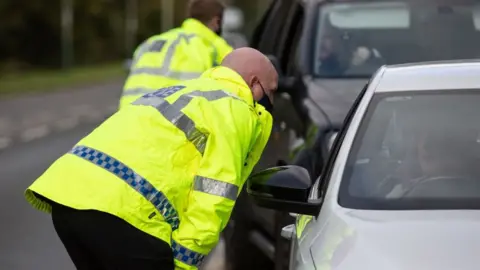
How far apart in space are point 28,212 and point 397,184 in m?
7.29

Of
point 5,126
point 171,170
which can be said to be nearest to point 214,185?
point 171,170

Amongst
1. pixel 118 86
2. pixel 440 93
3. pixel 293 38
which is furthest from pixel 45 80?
pixel 440 93

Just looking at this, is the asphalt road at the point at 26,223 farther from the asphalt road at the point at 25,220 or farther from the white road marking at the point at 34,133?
the white road marking at the point at 34,133

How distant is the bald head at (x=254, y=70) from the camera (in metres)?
4.75

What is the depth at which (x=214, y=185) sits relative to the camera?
4344 millimetres

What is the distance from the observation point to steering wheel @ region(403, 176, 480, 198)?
450cm

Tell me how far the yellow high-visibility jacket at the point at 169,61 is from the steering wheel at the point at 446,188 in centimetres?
328

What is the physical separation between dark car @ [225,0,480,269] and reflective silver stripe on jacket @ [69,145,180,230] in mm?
3027

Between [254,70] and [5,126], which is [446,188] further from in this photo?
[5,126]

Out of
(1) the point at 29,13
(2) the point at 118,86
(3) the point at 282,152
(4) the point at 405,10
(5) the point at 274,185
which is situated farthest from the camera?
(1) the point at 29,13

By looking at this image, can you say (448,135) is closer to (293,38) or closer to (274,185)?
(274,185)

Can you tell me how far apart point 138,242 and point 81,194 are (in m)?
0.27

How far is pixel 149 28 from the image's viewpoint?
54.5 m

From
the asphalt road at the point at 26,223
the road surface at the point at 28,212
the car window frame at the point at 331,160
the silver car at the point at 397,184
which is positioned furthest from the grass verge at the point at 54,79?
the silver car at the point at 397,184
